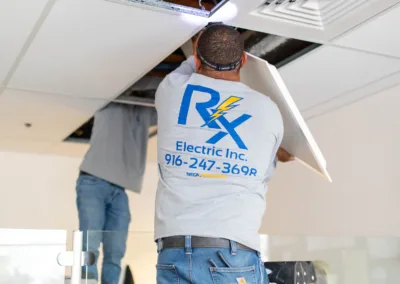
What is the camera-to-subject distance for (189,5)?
2.38 m

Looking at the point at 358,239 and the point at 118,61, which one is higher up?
the point at 118,61

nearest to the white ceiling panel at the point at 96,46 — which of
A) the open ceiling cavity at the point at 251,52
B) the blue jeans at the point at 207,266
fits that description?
the open ceiling cavity at the point at 251,52

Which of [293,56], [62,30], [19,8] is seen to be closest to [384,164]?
[293,56]

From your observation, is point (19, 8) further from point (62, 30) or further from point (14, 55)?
point (14, 55)

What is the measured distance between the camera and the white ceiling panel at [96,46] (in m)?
2.21

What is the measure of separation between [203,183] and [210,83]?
0.34 metres

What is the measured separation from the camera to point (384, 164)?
3.18m

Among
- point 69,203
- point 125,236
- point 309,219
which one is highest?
point 69,203

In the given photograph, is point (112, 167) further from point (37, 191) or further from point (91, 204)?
point (37, 191)

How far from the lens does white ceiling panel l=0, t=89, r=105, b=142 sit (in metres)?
3.29

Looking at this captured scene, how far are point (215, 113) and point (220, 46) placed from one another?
247mm

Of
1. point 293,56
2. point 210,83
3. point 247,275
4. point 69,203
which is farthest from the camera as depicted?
point 69,203

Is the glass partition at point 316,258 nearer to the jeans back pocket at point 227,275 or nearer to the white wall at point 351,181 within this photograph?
the white wall at point 351,181

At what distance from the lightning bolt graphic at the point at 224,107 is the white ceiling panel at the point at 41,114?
1606 millimetres
